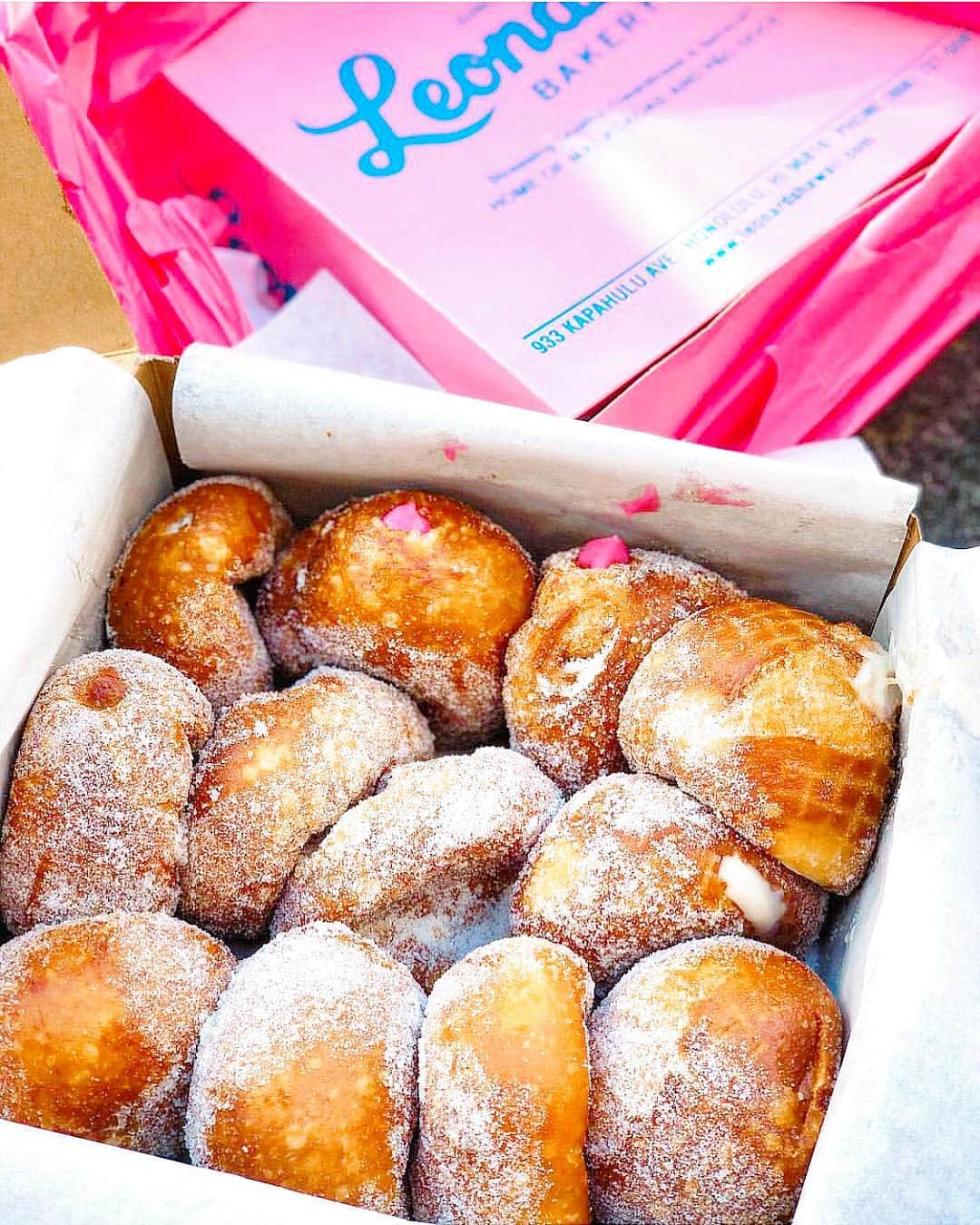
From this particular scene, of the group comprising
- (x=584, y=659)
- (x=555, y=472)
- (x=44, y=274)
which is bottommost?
(x=584, y=659)

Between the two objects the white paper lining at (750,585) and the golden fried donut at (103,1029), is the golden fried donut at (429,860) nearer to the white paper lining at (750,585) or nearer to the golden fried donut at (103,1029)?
the golden fried donut at (103,1029)

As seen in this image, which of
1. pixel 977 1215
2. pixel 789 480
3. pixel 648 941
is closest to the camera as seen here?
pixel 977 1215

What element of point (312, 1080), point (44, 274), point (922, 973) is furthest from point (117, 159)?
point (922, 973)

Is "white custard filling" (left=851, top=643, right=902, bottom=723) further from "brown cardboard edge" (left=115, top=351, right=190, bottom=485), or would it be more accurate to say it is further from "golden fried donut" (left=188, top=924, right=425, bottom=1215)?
"brown cardboard edge" (left=115, top=351, right=190, bottom=485)

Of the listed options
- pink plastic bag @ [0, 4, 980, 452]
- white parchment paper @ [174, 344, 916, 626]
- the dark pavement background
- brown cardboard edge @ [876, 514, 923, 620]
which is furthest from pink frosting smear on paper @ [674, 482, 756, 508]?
the dark pavement background

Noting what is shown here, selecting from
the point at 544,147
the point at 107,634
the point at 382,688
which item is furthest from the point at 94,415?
the point at 544,147

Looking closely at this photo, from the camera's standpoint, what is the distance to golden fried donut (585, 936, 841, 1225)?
637 millimetres

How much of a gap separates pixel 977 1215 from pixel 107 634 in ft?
2.13

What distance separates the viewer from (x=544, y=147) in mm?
1161

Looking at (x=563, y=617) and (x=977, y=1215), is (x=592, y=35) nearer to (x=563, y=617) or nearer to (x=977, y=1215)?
(x=563, y=617)

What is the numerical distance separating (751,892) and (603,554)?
255 millimetres

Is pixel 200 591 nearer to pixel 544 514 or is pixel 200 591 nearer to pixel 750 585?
pixel 544 514

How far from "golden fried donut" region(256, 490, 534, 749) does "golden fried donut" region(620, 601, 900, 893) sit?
0.14 meters

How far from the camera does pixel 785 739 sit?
2.35ft
